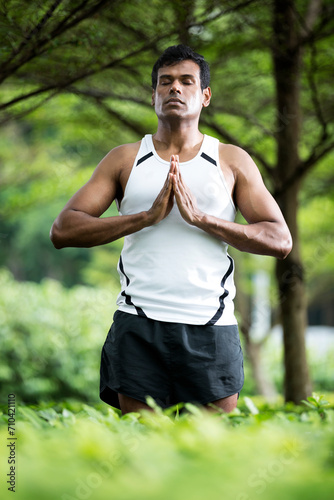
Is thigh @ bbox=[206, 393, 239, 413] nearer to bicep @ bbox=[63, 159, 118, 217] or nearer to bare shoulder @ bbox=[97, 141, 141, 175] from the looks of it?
bicep @ bbox=[63, 159, 118, 217]

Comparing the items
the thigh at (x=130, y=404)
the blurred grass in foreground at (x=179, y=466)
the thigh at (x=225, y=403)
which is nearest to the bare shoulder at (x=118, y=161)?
the thigh at (x=130, y=404)

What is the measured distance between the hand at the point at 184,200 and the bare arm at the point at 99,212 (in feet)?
0.10

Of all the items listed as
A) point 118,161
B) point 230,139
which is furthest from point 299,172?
point 118,161

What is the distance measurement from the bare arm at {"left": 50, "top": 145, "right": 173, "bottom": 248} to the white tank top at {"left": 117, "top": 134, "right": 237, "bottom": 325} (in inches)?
3.7

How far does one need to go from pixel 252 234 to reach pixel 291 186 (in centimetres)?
294

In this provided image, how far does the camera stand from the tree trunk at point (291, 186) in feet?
17.0

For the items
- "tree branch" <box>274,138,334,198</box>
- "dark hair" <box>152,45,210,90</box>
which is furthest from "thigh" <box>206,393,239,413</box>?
"tree branch" <box>274,138,334,198</box>

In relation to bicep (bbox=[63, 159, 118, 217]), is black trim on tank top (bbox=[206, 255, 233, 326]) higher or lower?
lower

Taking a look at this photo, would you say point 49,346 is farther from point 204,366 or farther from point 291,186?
point 204,366

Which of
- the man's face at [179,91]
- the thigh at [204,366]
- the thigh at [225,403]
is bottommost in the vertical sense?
the thigh at [225,403]

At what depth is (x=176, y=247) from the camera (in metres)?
2.53

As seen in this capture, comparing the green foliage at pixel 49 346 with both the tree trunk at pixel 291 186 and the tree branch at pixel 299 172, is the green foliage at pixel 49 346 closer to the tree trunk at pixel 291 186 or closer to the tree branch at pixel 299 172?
the tree trunk at pixel 291 186

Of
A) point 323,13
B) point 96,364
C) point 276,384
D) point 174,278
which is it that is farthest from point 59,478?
point 276,384

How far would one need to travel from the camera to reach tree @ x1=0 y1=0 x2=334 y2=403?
3.92 meters
